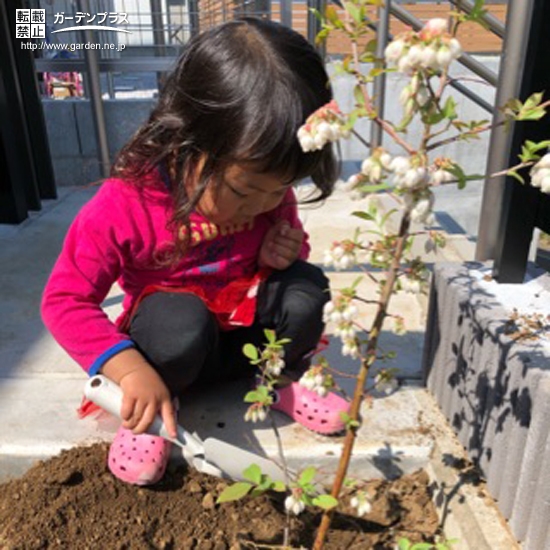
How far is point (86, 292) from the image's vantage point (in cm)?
128

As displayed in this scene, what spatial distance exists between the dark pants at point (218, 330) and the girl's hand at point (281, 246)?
0.10ft

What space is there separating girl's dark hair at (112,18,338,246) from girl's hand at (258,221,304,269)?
27 centimetres

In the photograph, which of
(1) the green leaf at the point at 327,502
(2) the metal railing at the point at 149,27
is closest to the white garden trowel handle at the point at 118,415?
(1) the green leaf at the point at 327,502

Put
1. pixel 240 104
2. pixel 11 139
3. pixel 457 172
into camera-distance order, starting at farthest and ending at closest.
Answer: pixel 11 139 < pixel 240 104 < pixel 457 172

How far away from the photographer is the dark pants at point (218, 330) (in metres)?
1.33

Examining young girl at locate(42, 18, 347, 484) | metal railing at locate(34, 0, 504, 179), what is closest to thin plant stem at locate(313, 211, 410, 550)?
young girl at locate(42, 18, 347, 484)

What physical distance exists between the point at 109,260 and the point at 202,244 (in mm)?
234

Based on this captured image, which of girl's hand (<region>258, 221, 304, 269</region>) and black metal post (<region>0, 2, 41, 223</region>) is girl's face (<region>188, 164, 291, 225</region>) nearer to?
girl's hand (<region>258, 221, 304, 269</region>)

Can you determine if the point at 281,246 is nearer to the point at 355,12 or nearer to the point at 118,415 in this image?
the point at 118,415

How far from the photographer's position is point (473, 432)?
1285mm

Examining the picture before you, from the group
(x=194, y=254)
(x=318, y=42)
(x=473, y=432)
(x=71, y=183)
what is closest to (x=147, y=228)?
(x=194, y=254)

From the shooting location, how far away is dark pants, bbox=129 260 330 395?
4.35 ft

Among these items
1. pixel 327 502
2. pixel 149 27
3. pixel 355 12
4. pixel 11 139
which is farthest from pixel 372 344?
pixel 149 27

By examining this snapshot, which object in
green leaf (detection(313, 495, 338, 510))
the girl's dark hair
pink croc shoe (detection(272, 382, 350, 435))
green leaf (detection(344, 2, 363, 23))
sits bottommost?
pink croc shoe (detection(272, 382, 350, 435))
